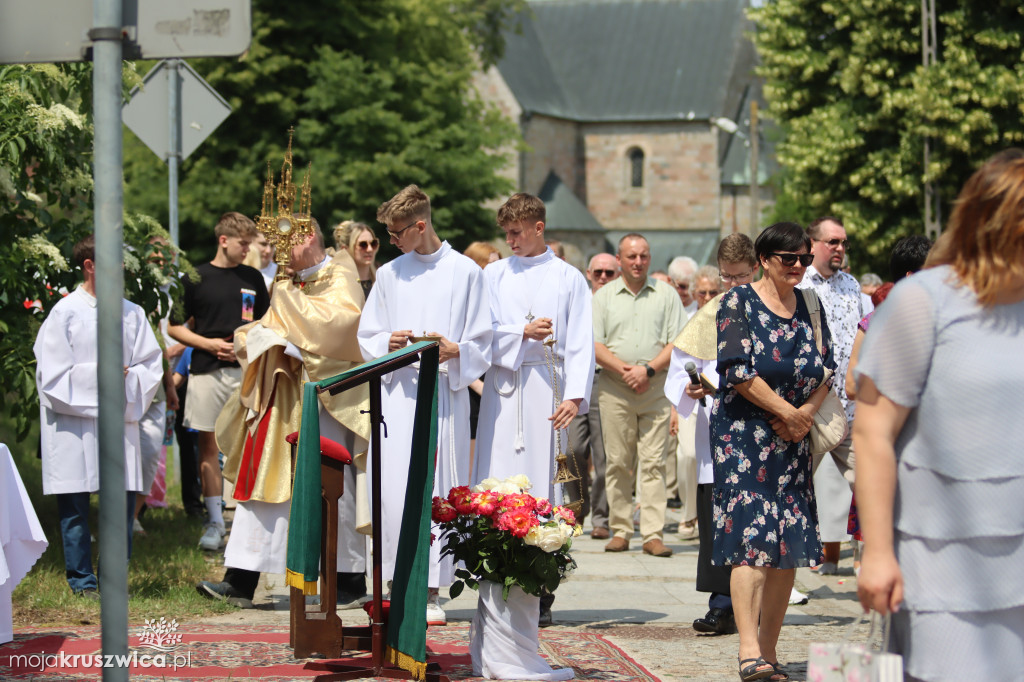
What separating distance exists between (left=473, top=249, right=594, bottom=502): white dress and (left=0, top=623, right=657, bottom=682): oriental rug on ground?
0.95 metres

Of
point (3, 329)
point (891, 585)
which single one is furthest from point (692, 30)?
point (891, 585)

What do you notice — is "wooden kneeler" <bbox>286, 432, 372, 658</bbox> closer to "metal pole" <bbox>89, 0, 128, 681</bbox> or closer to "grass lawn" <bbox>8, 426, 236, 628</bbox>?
"grass lawn" <bbox>8, 426, 236, 628</bbox>

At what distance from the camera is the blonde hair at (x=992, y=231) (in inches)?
127

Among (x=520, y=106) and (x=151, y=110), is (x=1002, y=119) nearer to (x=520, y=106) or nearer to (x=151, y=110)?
(x=151, y=110)

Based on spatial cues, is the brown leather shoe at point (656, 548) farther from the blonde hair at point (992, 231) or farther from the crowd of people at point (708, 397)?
the blonde hair at point (992, 231)

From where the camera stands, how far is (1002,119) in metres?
25.8

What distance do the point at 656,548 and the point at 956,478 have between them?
271 inches

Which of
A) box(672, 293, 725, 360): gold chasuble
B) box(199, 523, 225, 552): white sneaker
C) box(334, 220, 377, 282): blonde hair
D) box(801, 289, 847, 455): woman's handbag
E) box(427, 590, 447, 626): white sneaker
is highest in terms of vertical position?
box(334, 220, 377, 282): blonde hair


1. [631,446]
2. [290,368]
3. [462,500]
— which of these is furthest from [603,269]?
[462,500]

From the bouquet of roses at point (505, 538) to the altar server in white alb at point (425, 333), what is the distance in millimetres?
858

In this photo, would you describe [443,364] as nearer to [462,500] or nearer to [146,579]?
[462,500]

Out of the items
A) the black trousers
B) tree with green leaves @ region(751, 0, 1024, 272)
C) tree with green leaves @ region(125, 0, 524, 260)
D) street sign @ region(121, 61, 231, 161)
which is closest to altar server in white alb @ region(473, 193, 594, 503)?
the black trousers

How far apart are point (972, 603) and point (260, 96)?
30084 mm

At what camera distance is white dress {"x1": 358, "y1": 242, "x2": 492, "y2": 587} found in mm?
6711
